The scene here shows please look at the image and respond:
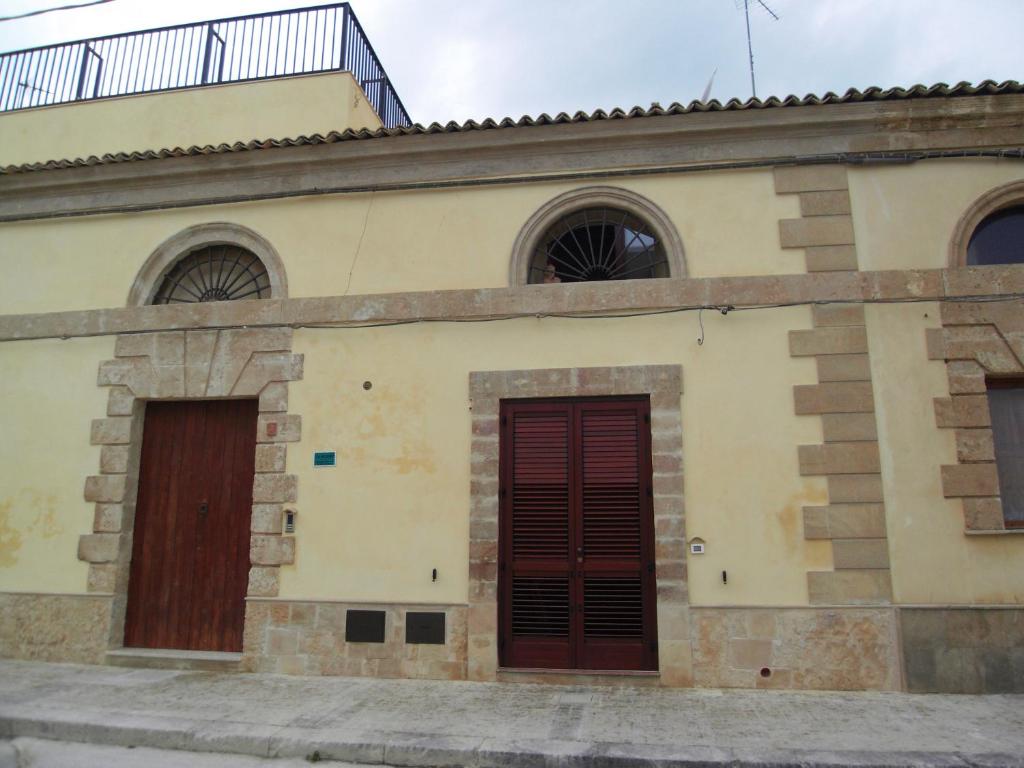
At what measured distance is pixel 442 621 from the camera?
21.2 ft

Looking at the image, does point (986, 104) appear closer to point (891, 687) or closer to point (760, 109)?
point (760, 109)

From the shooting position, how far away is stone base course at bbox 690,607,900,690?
19.3ft

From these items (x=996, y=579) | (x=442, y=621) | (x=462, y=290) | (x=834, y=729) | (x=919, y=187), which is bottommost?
(x=834, y=729)

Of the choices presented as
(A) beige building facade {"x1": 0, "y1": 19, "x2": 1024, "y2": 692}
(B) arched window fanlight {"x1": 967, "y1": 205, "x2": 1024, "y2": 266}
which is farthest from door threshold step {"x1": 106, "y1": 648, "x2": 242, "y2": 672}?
(B) arched window fanlight {"x1": 967, "y1": 205, "x2": 1024, "y2": 266}

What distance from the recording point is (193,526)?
723 cm

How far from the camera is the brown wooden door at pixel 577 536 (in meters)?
6.28

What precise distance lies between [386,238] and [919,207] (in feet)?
16.5

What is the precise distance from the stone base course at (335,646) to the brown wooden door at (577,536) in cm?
48

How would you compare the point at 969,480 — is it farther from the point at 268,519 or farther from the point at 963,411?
the point at 268,519

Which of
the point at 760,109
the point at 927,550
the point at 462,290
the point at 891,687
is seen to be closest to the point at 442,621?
the point at 462,290

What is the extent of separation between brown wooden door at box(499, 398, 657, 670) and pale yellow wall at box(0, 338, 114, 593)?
4.27m

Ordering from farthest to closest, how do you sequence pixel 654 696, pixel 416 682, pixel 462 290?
1. pixel 462 290
2. pixel 416 682
3. pixel 654 696

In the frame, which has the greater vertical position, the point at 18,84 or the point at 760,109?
the point at 18,84

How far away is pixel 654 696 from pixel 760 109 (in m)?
5.26
